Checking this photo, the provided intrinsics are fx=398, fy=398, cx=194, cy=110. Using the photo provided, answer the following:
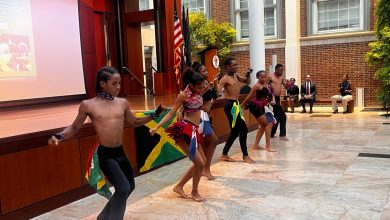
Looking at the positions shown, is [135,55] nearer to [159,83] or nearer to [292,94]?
[159,83]

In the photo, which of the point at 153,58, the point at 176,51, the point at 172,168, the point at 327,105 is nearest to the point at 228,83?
the point at 172,168

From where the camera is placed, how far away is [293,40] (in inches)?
650

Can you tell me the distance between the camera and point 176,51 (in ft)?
37.5

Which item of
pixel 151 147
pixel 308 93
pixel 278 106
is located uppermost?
pixel 278 106

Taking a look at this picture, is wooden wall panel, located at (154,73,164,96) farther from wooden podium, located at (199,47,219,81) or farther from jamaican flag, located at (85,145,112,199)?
jamaican flag, located at (85,145,112,199)

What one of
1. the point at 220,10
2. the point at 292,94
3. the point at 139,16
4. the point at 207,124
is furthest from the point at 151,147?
the point at 220,10

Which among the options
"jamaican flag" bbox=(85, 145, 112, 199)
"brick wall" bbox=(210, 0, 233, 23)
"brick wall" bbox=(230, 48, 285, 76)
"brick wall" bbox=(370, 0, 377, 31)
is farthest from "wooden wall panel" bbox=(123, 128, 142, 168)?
"brick wall" bbox=(210, 0, 233, 23)

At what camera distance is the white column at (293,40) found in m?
16.4

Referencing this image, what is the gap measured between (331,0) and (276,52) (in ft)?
9.89

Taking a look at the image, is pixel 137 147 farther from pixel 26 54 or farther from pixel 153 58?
pixel 153 58

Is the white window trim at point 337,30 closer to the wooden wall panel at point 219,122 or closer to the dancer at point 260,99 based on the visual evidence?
the wooden wall panel at point 219,122

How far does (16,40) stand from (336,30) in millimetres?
12268

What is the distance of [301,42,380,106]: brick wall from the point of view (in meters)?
15.4

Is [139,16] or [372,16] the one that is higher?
[139,16]
